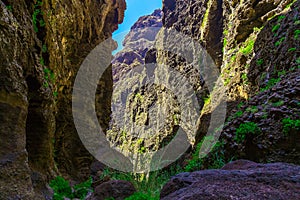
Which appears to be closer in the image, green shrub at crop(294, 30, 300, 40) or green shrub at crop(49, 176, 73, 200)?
green shrub at crop(49, 176, 73, 200)

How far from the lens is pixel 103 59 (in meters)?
16.8

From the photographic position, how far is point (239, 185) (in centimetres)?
222

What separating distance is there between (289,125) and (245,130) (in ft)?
3.33

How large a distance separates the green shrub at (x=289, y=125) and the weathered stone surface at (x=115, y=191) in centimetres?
336

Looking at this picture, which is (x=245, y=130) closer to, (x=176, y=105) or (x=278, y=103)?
(x=278, y=103)

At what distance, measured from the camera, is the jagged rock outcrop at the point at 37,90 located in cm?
379

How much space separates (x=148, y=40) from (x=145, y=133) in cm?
4807

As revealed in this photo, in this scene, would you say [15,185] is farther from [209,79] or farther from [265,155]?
[209,79]

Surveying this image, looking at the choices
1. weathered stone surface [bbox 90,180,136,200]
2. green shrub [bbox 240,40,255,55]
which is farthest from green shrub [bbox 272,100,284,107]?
green shrub [bbox 240,40,255,55]

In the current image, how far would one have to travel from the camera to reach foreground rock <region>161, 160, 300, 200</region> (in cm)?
201

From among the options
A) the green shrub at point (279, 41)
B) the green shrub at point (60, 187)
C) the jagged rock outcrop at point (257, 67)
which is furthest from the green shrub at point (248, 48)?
A: the green shrub at point (60, 187)

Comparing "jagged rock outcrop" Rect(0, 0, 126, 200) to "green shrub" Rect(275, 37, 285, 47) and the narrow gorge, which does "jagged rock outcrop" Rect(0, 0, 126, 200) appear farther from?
"green shrub" Rect(275, 37, 285, 47)

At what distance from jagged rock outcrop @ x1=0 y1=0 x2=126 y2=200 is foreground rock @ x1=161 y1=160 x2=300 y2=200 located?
237cm

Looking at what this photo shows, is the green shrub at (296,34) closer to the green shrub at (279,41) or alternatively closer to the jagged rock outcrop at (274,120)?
the jagged rock outcrop at (274,120)
